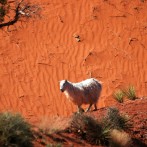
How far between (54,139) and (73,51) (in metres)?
12.3

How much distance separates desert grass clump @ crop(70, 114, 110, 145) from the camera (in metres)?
12.7

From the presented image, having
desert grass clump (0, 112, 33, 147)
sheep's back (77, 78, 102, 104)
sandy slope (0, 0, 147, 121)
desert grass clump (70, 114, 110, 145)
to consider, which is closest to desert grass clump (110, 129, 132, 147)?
desert grass clump (70, 114, 110, 145)

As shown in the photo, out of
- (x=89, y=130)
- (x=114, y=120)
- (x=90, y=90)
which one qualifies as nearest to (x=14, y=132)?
(x=89, y=130)

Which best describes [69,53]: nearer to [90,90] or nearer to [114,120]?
[90,90]

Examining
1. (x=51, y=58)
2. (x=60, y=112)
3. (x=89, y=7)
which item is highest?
(x=89, y=7)

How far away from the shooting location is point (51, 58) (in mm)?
23266

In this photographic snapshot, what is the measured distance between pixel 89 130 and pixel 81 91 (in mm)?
2499

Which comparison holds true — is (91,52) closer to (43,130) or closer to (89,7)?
(89,7)

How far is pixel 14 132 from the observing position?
10711 millimetres

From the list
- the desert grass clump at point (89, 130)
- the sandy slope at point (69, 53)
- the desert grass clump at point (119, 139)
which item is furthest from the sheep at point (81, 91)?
the sandy slope at point (69, 53)

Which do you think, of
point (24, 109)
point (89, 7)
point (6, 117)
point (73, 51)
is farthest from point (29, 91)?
point (6, 117)

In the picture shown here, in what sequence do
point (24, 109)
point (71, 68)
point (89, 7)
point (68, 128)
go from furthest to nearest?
point (89, 7) → point (71, 68) → point (24, 109) → point (68, 128)

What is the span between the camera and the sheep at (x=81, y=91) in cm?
1496

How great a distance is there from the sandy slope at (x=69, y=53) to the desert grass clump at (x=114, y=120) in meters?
7.34
